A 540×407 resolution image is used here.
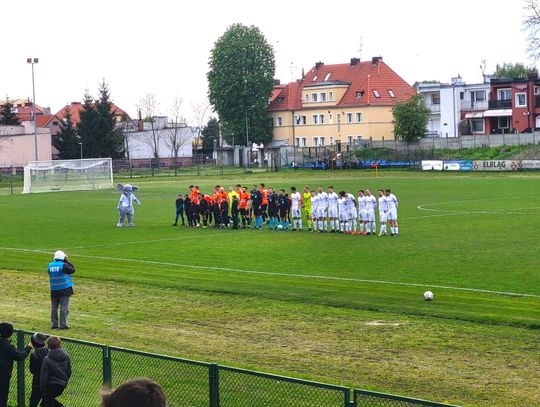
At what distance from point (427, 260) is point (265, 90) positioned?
91.9 meters

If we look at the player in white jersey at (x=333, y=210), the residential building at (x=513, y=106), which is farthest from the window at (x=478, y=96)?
the player in white jersey at (x=333, y=210)

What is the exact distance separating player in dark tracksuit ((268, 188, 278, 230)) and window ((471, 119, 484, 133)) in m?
68.7

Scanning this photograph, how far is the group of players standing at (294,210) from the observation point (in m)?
39.0

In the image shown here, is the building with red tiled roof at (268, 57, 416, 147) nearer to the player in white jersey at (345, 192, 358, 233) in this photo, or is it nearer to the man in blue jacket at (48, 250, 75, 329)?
the player in white jersey at (345, 192, 358, 233)

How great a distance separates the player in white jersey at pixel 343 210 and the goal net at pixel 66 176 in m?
45.1

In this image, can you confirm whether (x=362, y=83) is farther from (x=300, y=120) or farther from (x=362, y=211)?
(x=362, y=211)

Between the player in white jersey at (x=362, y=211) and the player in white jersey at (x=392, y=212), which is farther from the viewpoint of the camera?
the player in white jersey at (x=362, y=211)

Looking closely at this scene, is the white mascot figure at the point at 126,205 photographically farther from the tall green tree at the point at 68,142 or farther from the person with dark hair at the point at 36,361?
the tall green tree at the point at 68,142

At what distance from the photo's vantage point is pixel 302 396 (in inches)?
394

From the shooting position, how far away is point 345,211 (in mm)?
39969

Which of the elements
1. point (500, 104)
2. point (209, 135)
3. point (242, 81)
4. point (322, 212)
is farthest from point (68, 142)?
point (322, 212)

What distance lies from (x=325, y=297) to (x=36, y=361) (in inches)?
459

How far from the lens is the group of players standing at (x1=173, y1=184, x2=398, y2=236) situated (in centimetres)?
3900

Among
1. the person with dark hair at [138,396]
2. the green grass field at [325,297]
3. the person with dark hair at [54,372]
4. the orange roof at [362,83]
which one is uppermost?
the orange roof at [362,83]
